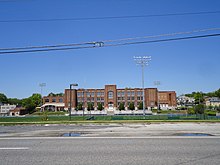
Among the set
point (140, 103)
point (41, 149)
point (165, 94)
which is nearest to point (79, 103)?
point (140, 103)

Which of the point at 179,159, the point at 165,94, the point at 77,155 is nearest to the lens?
the point at 179,159

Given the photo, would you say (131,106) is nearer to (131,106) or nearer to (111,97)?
(131,106)

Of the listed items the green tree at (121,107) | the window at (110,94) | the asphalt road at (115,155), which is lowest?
the green tree at (121,107)

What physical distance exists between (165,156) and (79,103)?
10091 centimetres

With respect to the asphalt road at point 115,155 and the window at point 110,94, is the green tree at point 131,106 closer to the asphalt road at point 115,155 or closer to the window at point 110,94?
the window at point 110,94

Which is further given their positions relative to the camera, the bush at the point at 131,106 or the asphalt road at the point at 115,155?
the bush at the point at 131,106

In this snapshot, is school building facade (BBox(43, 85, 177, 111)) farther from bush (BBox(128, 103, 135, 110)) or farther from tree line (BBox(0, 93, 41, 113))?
tree line (BBox(0, 93, 41, 113))

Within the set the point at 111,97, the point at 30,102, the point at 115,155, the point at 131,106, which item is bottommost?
the point at 131,106

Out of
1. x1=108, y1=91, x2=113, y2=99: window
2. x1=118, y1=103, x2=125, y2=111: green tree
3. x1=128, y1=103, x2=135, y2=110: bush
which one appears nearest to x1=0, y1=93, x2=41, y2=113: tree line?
x1=108, y1=91, x2=113, y2=99: window

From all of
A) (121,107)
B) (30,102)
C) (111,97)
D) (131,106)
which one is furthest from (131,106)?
(30,102)

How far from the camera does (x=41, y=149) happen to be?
8.95 m

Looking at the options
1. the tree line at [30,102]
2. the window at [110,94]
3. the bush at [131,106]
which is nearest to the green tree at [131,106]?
the bush at [131,106]

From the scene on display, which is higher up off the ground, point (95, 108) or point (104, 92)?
point (104, 92)

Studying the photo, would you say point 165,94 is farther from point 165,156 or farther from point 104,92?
point 165,156
